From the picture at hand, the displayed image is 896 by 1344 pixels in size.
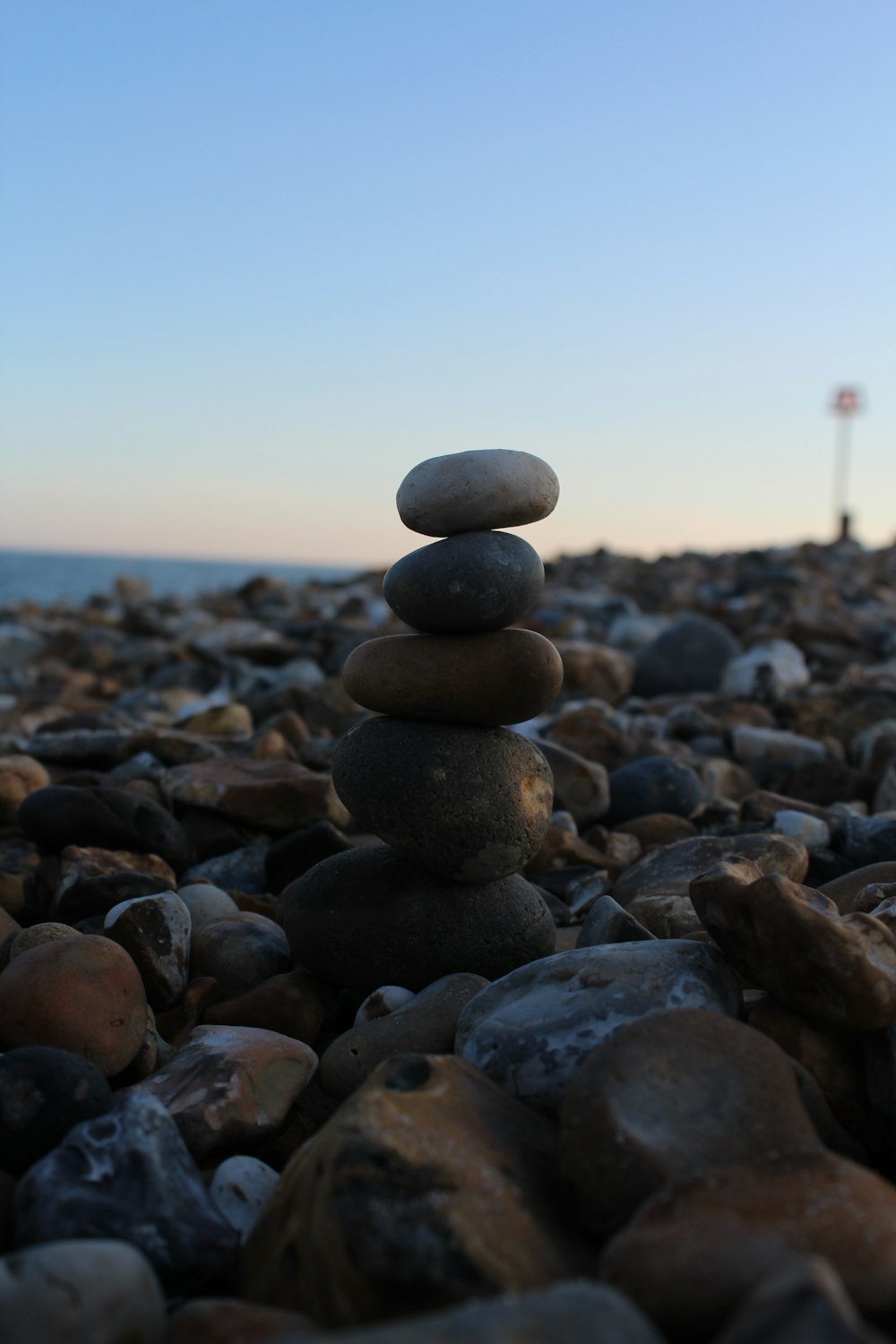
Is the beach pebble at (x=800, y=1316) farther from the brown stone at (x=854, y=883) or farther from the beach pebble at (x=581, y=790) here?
the beach pebble at (x=581, y=790)

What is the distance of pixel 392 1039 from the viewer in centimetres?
285

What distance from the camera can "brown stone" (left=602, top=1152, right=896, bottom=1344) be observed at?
5.30ft

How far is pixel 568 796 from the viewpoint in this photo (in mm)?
5227

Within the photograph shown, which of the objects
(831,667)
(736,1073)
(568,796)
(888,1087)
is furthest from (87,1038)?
(831,667)

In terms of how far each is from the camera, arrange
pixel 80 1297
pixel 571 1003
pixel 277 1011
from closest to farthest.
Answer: pixel 80 1297, pixel 571 1003, pixel 277 1011

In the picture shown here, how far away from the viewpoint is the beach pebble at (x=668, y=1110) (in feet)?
6.40

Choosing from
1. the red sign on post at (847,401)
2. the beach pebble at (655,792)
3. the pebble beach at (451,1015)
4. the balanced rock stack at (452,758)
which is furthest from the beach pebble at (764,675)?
the red sign on post at (847,401)

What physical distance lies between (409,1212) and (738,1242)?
1.63 feet

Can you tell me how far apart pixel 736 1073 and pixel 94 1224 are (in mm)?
1188

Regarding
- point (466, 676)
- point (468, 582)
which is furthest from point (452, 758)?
point (468, 582)

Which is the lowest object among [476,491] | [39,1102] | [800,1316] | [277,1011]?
[277,1011]

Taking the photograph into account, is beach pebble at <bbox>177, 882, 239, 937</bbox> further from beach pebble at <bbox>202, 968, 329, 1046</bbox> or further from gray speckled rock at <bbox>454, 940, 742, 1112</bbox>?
gray speckled rock at <bbox>454, 940, 742, 1112</bbox>

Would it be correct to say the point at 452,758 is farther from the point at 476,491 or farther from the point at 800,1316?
the point at 800,1316

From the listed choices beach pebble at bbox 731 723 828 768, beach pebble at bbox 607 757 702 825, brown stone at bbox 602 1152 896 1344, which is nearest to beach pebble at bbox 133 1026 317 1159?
brown stone at bbox 602 1152 896 1344
